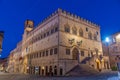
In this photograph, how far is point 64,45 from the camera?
29.4 metres

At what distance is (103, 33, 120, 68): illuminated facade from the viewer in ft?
146

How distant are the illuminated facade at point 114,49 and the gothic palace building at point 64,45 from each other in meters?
9.03

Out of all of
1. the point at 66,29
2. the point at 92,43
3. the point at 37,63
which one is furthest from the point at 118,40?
the point at 37,63

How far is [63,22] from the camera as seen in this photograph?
3077 cm

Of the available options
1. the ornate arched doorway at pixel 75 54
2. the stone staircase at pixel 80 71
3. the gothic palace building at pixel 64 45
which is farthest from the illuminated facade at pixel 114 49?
the stone staircase at pixel 80 71

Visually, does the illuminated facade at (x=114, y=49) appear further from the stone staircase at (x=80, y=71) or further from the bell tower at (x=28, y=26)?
the bell tower at (x=28, y=26)

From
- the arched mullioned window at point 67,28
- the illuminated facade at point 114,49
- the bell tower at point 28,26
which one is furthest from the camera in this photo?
the bell tower at point 28,26

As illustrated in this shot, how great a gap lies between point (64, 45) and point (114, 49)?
82.1 ft

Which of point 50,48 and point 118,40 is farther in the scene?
point 118,40

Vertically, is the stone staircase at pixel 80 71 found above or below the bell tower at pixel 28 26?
below

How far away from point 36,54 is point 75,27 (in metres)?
14.8

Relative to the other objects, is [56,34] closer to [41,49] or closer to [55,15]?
[55,15]

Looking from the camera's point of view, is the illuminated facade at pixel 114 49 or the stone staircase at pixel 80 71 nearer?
the stone staircase at pixel 80 71

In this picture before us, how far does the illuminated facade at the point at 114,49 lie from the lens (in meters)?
44.6
